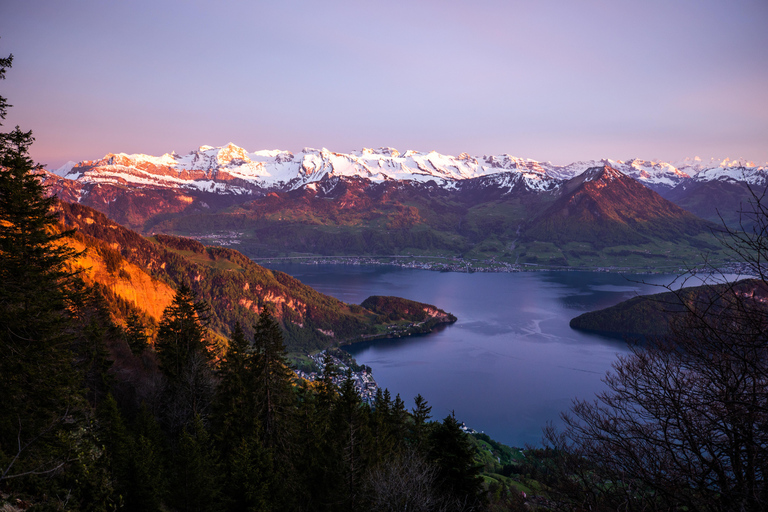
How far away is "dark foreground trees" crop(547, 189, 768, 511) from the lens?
6.51 m

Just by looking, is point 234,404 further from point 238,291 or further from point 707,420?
point 238,291

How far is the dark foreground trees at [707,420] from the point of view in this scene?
6.51 meters

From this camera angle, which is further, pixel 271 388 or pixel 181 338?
pixel 181 338

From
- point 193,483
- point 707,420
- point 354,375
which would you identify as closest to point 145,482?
point 193,483

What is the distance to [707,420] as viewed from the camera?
777 centimetres

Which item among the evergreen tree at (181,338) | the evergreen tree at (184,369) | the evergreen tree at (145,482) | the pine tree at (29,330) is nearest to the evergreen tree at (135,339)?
Answer: the evergreen tree at (184,369)

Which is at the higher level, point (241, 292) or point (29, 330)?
point (29, 330)

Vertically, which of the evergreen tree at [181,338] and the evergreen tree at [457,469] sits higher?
the evergreen tree at [181,338]

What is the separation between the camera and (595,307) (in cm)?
15938

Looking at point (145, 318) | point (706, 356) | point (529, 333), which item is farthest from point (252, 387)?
point (529, 333)

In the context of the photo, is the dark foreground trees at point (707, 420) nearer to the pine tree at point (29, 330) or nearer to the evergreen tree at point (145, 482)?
the pine tree at point (29, 330)

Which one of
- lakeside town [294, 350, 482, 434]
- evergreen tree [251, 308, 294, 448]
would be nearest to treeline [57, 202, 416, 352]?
lakeside town [294, 350, 482, 434]

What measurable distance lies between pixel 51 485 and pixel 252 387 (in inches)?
509

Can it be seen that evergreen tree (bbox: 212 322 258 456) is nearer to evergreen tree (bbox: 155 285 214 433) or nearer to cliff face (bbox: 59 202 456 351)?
evergreen tree (bbox: 155 285 214 433)
